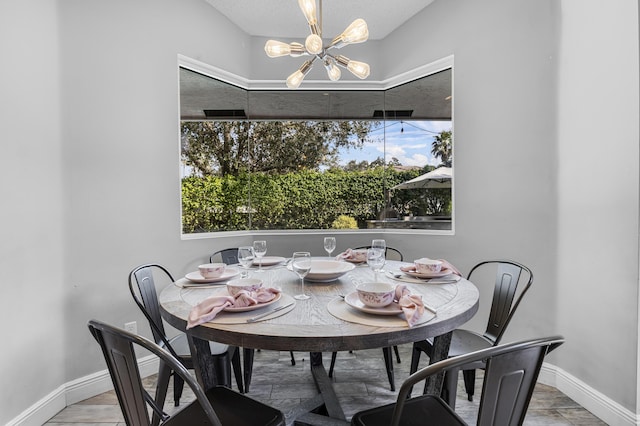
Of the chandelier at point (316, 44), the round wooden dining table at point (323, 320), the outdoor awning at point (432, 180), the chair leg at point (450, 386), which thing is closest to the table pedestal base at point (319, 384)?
the round wooden dining table at point (323, 320)

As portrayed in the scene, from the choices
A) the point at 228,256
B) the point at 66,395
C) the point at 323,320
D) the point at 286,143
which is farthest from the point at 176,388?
the point at 286,143

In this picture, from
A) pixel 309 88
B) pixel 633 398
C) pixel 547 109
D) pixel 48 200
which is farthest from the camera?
pixel 309 88

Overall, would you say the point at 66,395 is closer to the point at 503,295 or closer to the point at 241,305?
the point at 241,305

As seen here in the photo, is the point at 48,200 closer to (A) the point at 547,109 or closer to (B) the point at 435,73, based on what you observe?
(B) the point at 435,73

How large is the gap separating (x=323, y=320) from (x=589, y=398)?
6.29ft

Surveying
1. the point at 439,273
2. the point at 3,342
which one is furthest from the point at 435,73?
the point at 3,342

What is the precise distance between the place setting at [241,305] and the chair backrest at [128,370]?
22 centimetres

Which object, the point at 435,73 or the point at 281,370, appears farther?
the point at 435,73

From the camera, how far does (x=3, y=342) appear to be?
1.71 m

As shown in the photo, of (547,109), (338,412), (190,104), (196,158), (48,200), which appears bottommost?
(338,412)

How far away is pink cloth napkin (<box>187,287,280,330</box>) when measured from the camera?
116 centimetres

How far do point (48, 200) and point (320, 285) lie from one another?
1685mm

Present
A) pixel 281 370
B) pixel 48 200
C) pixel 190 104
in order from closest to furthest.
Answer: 1. pixel 48 200
2. pixel 281 370
3. pixel 190 104

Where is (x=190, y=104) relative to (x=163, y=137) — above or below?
above
